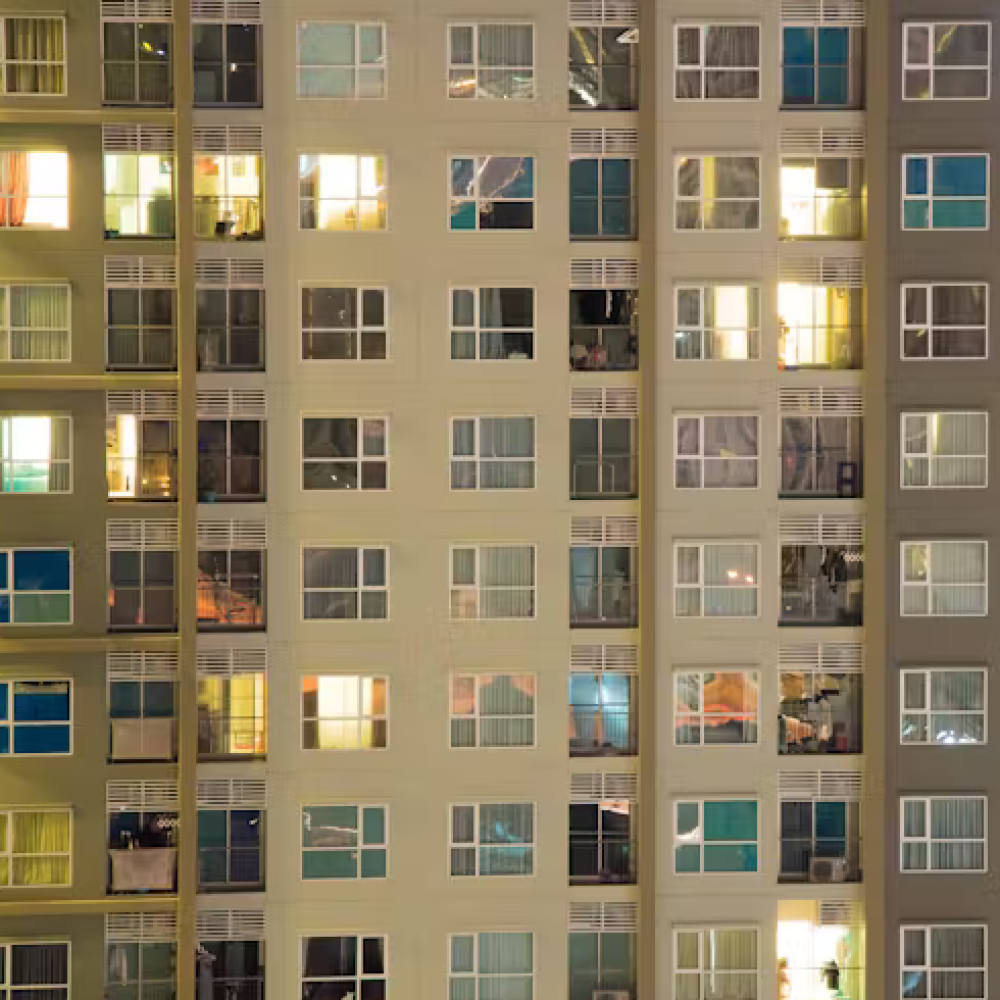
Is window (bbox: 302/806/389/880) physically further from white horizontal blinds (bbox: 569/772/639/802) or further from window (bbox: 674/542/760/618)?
window (bbox: 674/542/760/618)

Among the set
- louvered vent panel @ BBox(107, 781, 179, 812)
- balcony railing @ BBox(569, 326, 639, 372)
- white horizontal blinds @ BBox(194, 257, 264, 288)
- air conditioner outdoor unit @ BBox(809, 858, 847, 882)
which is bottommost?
air conditioner outdoor unit @ BBox(809, 858, 847, 882)

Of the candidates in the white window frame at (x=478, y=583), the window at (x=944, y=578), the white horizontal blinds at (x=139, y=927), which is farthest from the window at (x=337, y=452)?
the window at (x=944, y=578)

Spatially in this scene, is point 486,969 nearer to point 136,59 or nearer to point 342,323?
point 342,323

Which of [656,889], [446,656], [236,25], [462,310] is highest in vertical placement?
[236,25]

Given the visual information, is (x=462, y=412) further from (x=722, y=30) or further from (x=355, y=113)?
(x=722, y=30)

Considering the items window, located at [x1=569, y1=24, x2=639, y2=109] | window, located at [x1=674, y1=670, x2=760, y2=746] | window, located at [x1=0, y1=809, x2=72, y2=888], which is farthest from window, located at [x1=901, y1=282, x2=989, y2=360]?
window, located at [x1=0, y1=809, x2=72, y2=888]

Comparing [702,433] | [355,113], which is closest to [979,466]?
[702,433]
